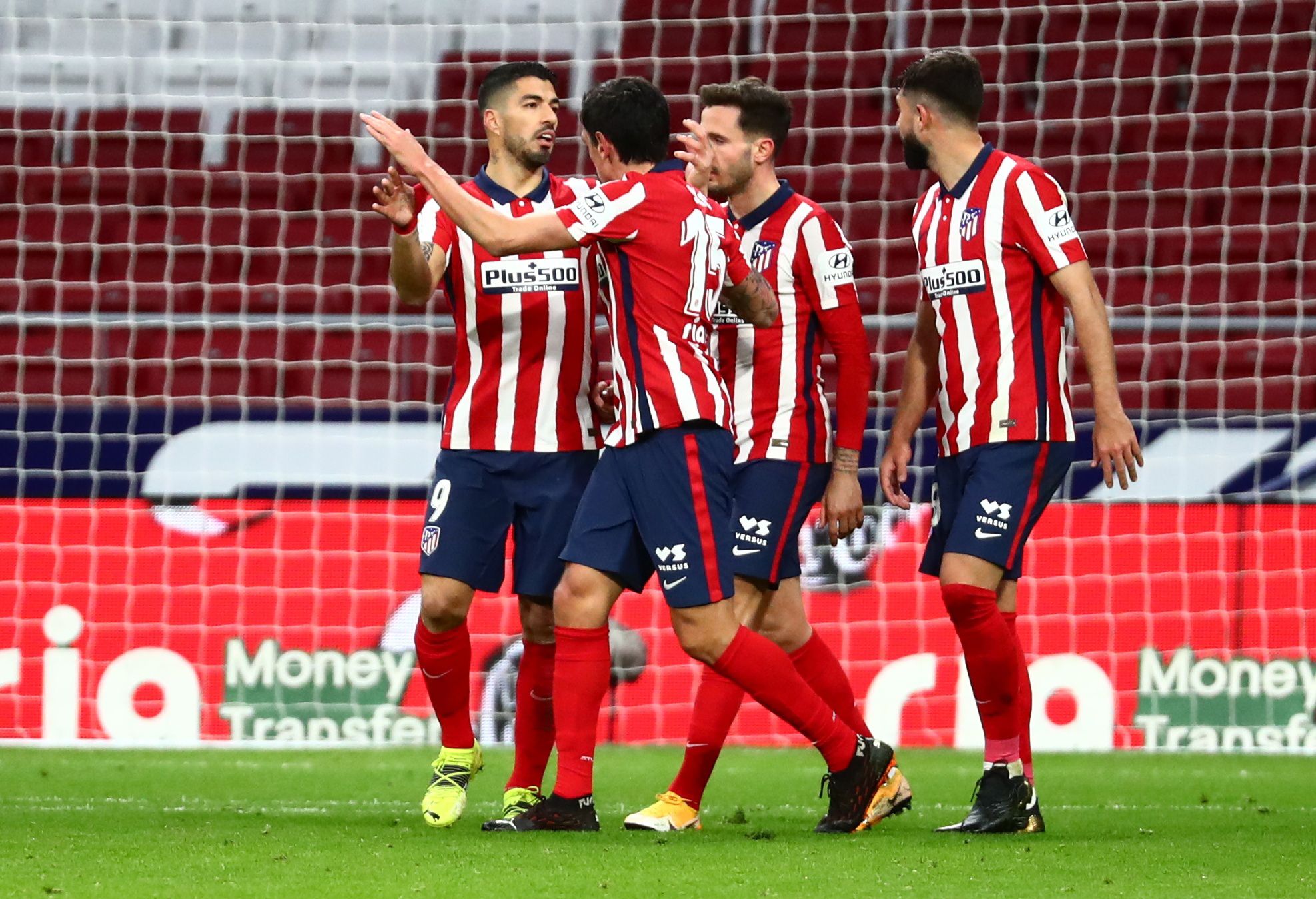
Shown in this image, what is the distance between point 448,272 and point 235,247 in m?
5.01

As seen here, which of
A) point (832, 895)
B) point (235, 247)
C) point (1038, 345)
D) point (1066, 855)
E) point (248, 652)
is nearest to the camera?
point (832, 895)

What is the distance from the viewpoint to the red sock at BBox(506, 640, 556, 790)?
14.4 ft

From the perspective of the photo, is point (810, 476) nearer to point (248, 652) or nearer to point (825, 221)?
point (825, 221)

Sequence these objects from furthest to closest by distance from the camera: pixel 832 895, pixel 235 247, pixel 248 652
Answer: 1. pixel 235 247
2. pixel 248 652
3. pixel 832 895

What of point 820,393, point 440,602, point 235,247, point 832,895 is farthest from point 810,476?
point 235,247

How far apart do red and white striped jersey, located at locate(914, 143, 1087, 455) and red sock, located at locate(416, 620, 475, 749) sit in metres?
1.27

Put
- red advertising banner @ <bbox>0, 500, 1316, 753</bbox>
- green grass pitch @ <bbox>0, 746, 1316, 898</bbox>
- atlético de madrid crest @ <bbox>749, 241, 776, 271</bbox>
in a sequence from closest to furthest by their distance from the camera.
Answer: green grass pitch @ <bbox>0, 746, 1316, 898</bbox>
atlético de madrid crest @ <bbox>749, 241, 776, 271</bbox>
red advertising banner @ <bbox>0, 500, 1316, 753</bbox>

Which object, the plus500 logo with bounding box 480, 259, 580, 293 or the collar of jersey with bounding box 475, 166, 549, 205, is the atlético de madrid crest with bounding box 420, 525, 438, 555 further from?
the collar of jersey with bounding box 475, 166, 549, 205

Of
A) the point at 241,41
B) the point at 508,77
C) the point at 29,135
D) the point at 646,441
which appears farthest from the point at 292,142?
the point at 646,441

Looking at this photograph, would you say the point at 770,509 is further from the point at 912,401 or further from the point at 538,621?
the point at 538,621

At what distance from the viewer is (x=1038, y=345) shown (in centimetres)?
428

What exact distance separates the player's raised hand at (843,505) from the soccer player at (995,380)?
0.63 ft

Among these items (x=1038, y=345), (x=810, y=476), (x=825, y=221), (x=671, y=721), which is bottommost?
(x=671, y=721)

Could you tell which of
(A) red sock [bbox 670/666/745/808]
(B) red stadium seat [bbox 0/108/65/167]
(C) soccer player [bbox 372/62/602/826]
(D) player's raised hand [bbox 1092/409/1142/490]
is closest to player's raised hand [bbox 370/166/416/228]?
(C) soccer player [bbox 372/62/602/826]
